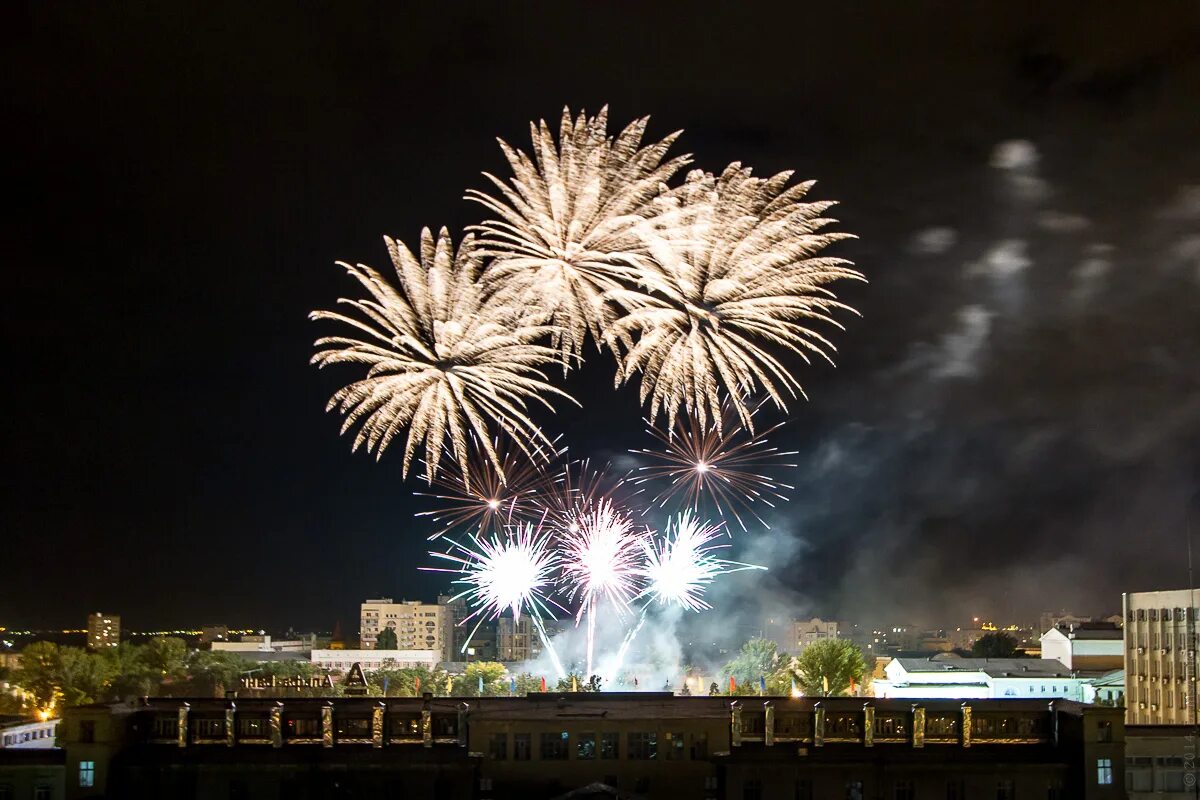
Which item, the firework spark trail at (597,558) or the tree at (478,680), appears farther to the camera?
the tree at (478,680)

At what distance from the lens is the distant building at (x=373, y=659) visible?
576 feet

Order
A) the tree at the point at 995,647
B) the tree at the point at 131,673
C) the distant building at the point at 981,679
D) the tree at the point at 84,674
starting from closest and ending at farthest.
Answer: the distant building at the point at 981,679 < the tree at the point at 84,674 < the tree at the point at 131,673 < the tree at the point at 995,647

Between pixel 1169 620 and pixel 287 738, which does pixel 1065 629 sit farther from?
pixel 287 738

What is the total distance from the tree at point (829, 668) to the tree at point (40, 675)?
69762mm

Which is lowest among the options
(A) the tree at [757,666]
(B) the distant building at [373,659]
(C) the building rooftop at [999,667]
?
(B) the distant building at [373,659]

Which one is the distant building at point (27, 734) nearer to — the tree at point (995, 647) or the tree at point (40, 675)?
the tree at point (40, 675)

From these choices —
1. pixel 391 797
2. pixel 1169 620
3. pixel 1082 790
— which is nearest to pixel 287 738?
pixel 391 797

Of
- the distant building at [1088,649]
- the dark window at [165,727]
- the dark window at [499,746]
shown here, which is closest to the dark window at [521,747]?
the dark window at [499,746]

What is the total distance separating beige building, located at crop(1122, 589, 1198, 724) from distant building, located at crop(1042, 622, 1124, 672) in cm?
3228

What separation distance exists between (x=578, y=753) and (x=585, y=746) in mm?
354

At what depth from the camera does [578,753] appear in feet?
146

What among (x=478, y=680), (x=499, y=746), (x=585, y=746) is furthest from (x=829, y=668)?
(x=499, y=746)

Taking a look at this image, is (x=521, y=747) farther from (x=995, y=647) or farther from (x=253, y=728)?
(x=995, y=647)

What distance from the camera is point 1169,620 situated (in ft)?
265
